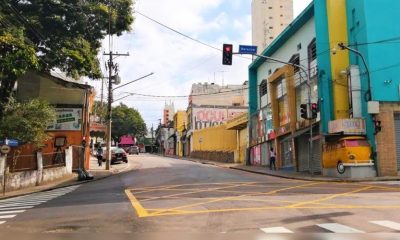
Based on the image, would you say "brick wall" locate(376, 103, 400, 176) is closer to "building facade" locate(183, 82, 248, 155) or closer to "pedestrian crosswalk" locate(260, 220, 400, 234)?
"pedestrian crosswalk" locate(260, 220, 400, 234)

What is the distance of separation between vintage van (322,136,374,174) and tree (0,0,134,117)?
15.5m

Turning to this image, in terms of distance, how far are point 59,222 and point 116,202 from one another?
4.31 meters

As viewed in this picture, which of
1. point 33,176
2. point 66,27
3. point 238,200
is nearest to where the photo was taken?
point 238,200

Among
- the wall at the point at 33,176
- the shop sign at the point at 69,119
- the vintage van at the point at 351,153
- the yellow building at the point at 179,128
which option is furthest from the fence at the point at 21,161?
the yellow building at the point at 179,128

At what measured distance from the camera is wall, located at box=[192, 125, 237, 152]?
61.3m

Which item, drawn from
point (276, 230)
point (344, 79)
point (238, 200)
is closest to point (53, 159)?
point (344, 79)

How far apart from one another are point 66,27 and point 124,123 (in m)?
79.4

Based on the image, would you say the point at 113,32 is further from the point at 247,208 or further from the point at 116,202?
the point at 247,208

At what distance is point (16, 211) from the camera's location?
1566cm

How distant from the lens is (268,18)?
103 m

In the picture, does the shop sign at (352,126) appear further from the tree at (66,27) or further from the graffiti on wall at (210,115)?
the graffiti on wall at (210,115)

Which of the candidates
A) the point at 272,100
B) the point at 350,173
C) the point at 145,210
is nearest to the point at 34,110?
the point at 145,210

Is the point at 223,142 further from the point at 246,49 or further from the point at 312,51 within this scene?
the point at 246,49

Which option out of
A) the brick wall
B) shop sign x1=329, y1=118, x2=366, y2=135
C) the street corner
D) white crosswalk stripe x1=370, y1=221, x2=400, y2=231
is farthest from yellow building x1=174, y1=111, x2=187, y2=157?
white crosswalk stripe x1=370, y1=221, x2=400, y2=231
